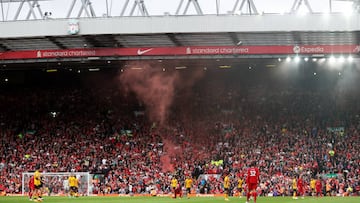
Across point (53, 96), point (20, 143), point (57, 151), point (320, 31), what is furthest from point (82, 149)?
point (320, 31)

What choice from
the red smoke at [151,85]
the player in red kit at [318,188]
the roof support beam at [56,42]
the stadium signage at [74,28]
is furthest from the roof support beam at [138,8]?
the player in red kit at [318,188]

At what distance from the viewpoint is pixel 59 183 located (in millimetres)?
38281

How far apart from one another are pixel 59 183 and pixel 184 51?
12.0 meters

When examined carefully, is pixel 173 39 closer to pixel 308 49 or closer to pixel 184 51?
pixel 184 51

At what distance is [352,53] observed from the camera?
1484 inches

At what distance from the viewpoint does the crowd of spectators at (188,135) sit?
39.8 meters

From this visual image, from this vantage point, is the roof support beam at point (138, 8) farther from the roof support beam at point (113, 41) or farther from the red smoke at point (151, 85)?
the red smoke at point (151, 85)

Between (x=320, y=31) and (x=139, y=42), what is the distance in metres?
11.6

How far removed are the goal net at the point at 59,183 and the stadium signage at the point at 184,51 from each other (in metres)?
7.99

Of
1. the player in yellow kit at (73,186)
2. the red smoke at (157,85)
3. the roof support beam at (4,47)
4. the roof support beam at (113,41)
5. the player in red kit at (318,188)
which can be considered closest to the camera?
the player in red kit at (318,188)

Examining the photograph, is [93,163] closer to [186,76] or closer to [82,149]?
[82,149]

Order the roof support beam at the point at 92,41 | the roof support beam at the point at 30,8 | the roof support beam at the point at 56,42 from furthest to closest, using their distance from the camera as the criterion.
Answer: the roof support beam at the point at 30,8 → the roof support beam at the point at 56,42 → the roof support beam at the point at 92,41

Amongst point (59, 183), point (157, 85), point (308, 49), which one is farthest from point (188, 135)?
point (308, 49)

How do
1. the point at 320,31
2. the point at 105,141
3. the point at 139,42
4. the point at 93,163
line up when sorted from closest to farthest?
the point at 320,31
the point at 139,42
the point at 93,163
the point at 105,141
